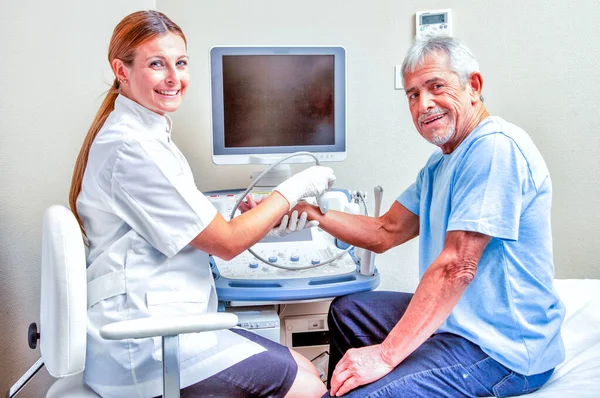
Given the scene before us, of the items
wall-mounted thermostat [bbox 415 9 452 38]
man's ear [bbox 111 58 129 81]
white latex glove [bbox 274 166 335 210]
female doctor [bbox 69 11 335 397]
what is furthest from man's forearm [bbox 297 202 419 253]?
wall-mounted thermostat [bbox 415 9 452 38]

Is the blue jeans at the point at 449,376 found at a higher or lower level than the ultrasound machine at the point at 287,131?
lower

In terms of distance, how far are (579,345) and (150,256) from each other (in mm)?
1121

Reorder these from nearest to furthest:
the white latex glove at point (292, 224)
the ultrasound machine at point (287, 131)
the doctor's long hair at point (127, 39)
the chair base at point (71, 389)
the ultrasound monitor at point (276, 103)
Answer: the chair base at point (71, 389)
the doctor's long hair at point (127, 39)
the white latex glove at point (292, 224)
the ultrasound machine at point (287, 131)
the ultrasound monitor at point (276, 103)

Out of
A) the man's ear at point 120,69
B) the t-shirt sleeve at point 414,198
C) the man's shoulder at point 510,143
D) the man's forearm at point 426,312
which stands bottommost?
the man's forearm at point 426,312

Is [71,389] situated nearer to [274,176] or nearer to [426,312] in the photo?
[426,312]

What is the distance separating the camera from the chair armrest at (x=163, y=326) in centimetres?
95

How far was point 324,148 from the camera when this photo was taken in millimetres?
1845

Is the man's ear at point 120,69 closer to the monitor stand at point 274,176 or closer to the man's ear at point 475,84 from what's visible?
the monitor stand at point 274,176

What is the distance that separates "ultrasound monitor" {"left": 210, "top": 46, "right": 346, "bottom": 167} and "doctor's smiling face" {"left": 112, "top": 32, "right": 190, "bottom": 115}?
46cm

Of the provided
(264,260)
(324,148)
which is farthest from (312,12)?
(264,260)

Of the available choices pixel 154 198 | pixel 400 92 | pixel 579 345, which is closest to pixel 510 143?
pixel 579 345

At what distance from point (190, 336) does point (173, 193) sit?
0.31m

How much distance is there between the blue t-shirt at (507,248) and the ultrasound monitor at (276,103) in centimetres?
62

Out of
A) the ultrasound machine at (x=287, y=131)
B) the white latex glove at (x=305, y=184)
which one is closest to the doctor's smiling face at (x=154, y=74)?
the white latex glove at (x=305, y=184)
